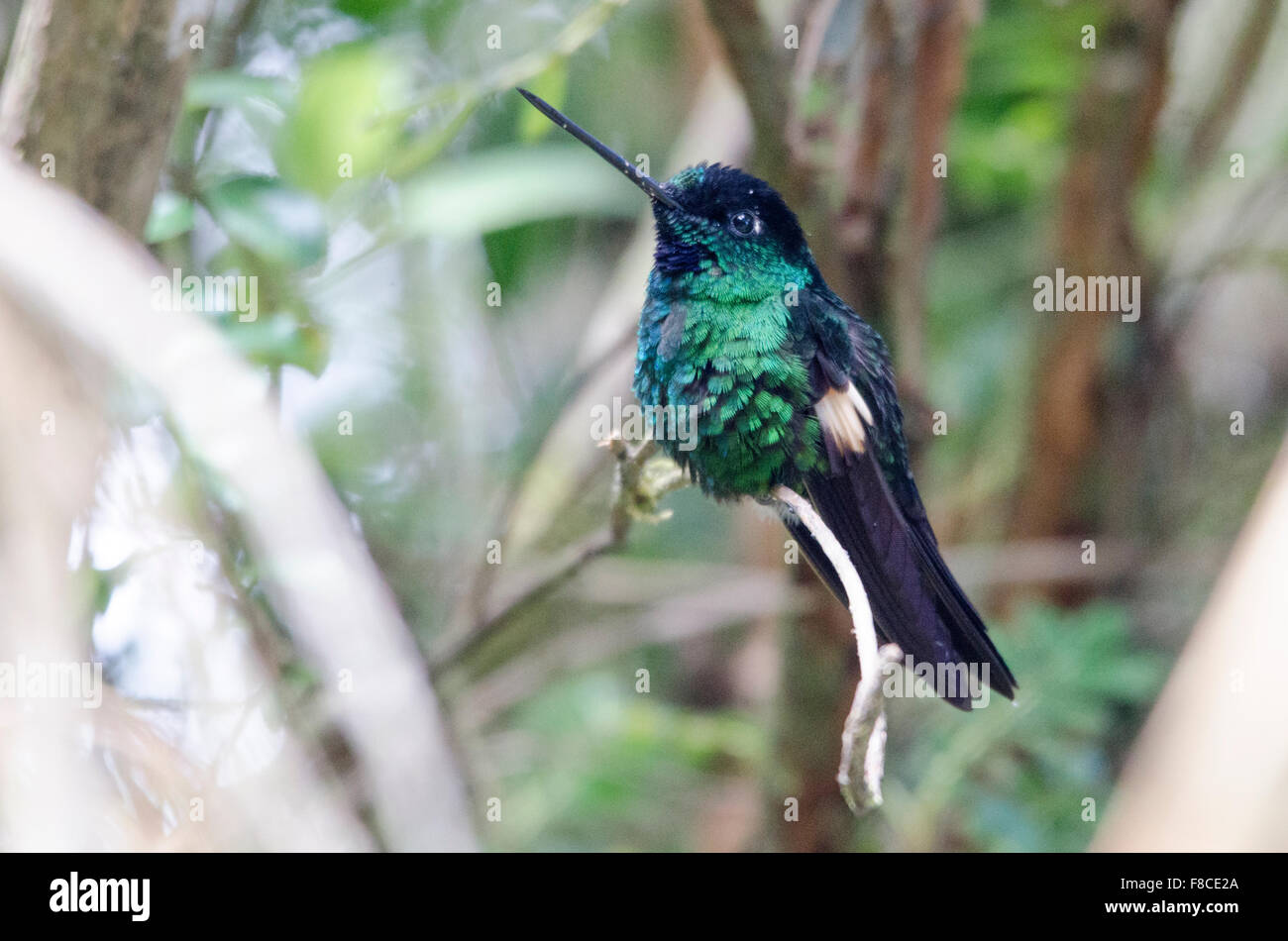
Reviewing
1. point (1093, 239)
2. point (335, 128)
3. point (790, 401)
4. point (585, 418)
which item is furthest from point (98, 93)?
point (1093, 239)

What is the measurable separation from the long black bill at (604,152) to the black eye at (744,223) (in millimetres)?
123

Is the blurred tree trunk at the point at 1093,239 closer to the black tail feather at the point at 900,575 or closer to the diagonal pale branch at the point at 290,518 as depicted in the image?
the black tail feather at the point at 900,575

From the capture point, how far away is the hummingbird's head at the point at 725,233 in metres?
2.58

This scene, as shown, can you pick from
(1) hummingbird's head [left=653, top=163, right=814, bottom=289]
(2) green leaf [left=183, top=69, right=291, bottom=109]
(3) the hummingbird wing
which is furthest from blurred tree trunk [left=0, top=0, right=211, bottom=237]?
(3) the hummingbird wing

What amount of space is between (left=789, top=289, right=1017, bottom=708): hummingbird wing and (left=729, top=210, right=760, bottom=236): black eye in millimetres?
196

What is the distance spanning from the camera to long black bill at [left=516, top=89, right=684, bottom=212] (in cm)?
238

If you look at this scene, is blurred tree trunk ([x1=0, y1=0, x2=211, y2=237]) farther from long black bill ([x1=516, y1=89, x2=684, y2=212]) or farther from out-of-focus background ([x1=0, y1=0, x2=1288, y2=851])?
long black bill ([x1=516, y1=89, x2=684, y2=212])

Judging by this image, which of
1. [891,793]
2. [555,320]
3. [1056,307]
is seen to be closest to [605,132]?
[555,320]

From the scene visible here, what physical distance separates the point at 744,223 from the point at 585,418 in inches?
46.3

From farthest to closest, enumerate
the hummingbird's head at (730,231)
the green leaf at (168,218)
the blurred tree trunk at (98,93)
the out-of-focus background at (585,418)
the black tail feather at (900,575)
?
the hummingbird's head at (730,231) → the green leaf at (168,218) → the black tail feather at (900,575) → the blurred tree trunk at (98,93) → the out-of-focus background at (585,418)

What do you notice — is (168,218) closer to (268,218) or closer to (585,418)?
(268,218)

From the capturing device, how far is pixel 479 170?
353 centimetres

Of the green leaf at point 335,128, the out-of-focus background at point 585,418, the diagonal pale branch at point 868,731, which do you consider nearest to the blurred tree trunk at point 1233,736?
the out-of-focus background at point 585,418

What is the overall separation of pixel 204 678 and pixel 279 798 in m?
0.70
